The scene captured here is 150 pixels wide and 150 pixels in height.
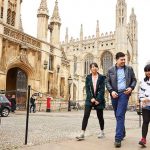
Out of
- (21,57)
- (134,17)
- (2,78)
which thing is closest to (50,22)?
(21,57)

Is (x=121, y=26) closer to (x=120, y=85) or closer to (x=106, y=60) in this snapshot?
(x=106, y=60)

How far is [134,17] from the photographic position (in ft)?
238

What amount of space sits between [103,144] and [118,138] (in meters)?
0.37

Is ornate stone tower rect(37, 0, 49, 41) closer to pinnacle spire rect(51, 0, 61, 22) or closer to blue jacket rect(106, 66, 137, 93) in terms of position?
pinnacle spire rect(51, 0, 61, 22)

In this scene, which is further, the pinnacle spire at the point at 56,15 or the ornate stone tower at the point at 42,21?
the pinnacle spire at the point at 56,15

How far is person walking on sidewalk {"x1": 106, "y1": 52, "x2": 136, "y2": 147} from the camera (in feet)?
17.5

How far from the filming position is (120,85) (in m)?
5.51

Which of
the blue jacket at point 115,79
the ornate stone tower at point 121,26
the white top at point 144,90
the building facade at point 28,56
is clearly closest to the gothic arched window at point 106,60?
the ornate stone tower at point 121,26

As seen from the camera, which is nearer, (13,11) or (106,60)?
(13,11)

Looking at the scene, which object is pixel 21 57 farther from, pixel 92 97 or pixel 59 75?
pixel 92 97

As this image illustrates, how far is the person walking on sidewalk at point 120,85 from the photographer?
210 inches

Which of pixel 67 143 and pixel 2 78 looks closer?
pixel 67 143

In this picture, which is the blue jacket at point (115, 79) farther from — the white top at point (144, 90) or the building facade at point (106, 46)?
the building facade at point (106, 46)

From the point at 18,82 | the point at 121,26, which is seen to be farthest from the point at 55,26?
the point at 121,26
